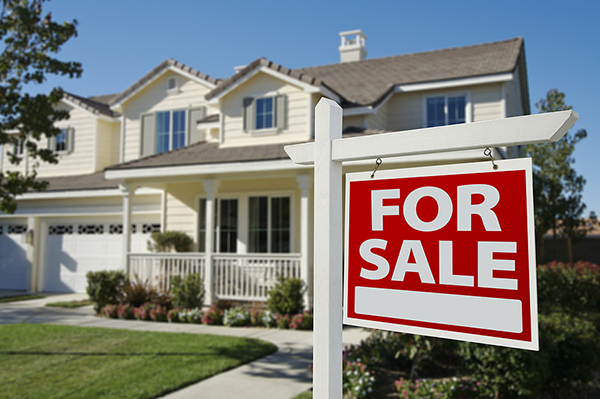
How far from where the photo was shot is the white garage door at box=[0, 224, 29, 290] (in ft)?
→ 52.5

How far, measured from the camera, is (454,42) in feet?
52.0

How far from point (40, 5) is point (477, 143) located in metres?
8.09

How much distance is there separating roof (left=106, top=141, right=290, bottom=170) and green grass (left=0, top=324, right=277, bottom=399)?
13.4 ft

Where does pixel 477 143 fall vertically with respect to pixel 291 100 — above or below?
below

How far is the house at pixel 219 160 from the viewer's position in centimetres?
1141

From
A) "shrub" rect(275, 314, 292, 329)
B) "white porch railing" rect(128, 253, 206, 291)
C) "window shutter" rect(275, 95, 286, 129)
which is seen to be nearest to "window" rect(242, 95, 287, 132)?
"window shutter" rect(275, 95, 286, 129)

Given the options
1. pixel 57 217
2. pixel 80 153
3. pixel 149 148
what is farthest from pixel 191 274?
pixel 80 153

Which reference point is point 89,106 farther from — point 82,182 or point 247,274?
point 247,274

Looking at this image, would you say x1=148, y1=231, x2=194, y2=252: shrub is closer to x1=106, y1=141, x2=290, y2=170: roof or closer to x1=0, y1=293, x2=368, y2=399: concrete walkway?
x1=106, y1=141, x2=290, y2=170: roof

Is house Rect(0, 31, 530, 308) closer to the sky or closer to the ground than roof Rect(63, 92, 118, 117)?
closer to the ground

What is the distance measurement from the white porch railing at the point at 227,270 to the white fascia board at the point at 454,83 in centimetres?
592

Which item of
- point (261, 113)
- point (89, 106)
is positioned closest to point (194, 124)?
point (261, 113)

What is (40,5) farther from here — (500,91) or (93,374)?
(500,91)

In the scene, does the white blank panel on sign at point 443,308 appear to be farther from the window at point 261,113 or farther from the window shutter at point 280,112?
the window at point 261,113
